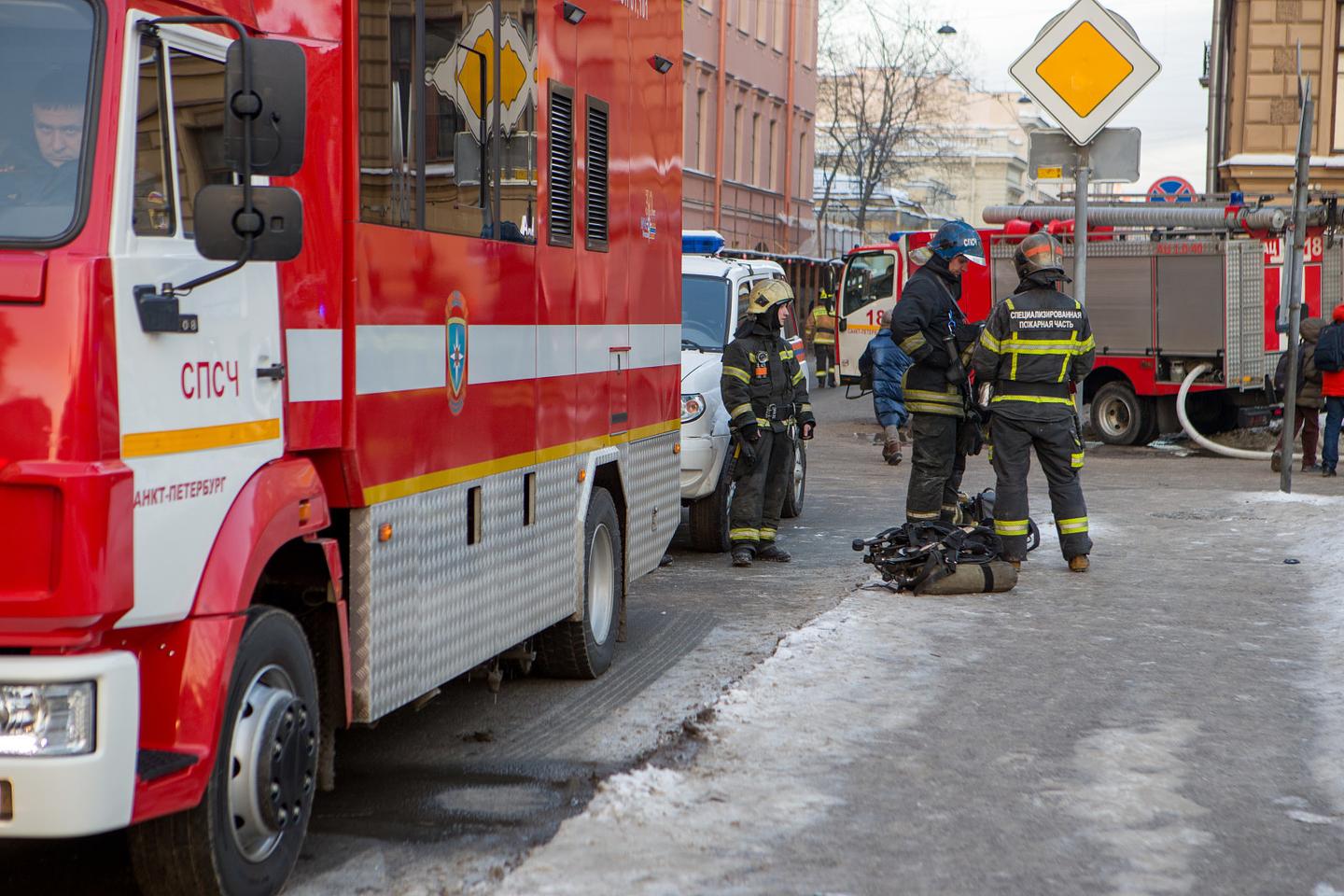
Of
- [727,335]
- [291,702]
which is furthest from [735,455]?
[291,702]

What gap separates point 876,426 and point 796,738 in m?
17.4

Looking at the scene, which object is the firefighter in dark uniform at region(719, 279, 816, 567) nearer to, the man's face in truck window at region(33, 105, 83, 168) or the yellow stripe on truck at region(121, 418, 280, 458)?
the yellow stripe on truck at region(121, 418, 280, 458)

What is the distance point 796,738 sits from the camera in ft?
20.8

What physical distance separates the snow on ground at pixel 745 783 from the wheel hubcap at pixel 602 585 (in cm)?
73

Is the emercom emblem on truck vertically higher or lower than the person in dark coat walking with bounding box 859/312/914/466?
higher

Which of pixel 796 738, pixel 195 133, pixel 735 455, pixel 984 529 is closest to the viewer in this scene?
pixel 195 133

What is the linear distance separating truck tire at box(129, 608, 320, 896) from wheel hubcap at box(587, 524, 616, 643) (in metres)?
2.78

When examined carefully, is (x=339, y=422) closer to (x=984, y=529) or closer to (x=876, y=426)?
(x=984, y=529)

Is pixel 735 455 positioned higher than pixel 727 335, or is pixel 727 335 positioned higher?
pixel 727 335

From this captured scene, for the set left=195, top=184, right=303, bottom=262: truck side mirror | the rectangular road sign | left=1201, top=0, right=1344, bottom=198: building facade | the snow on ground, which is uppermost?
left=1201, top=0, right=1344, bottom=198: building facade

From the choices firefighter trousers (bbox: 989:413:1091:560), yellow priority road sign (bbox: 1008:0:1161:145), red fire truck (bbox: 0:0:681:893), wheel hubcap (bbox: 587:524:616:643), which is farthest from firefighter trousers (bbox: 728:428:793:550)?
red fire truck (bbox: 0:0:681:893)

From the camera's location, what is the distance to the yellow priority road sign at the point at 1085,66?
34.6 feet

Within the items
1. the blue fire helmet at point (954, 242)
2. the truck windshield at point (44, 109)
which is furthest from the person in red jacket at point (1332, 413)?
the truck windshield at point (44, 109)

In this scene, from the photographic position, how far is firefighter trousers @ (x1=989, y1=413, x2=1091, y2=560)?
1024 centimetres
